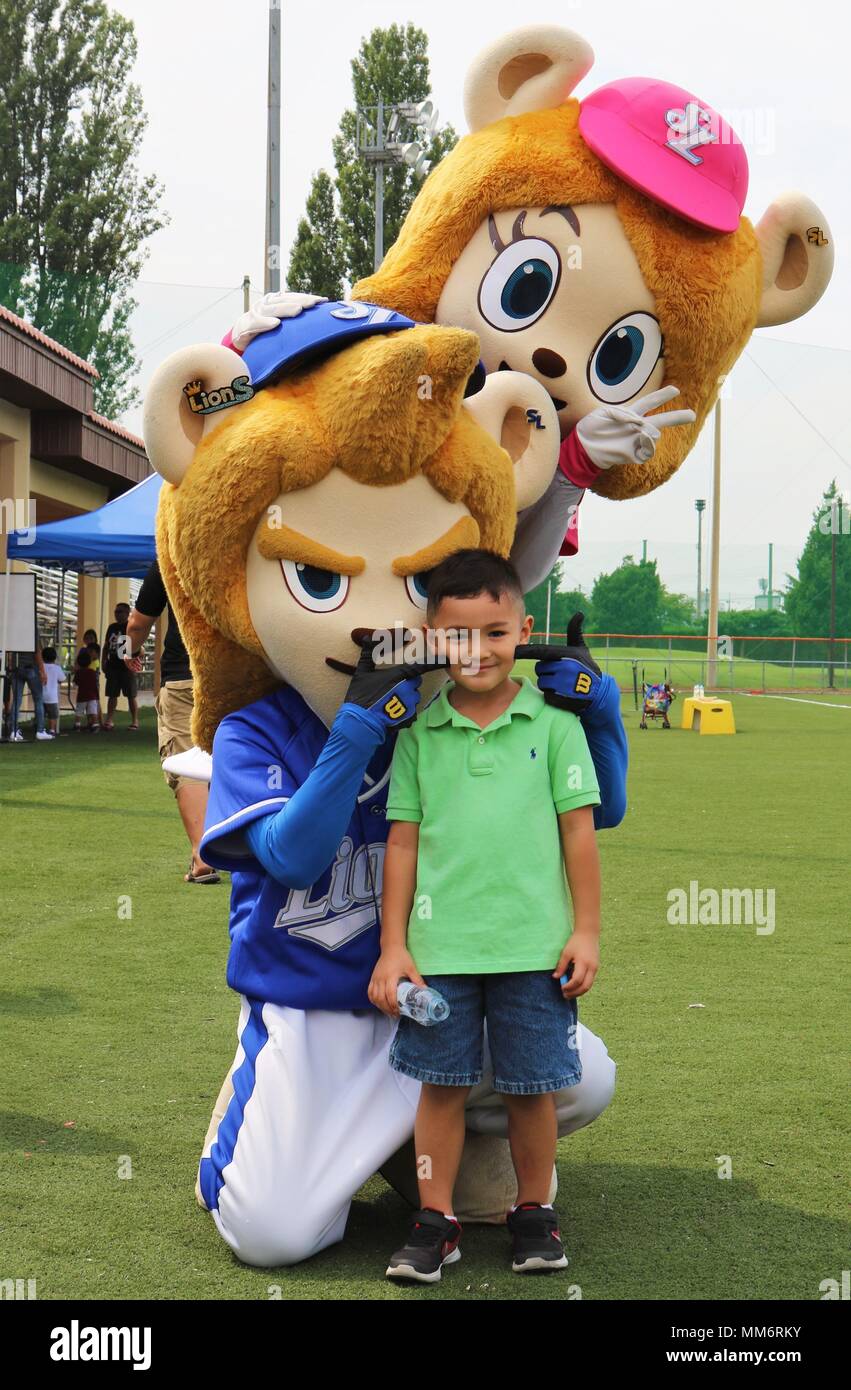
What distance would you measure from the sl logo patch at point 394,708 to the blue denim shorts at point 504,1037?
49 cm

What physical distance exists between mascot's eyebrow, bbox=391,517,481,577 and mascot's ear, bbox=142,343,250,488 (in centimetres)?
46

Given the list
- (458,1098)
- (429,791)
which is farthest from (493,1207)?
(429,791)

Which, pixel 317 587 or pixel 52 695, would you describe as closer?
pixel 317 587

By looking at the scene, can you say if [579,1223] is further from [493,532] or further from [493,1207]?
[493,532]

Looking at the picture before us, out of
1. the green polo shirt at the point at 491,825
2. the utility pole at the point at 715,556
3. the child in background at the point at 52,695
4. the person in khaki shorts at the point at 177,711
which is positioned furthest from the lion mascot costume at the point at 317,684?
→ the utility pole at the point at 715,556

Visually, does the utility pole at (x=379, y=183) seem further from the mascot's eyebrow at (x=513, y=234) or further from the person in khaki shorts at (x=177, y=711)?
the mascot's eyebrow at (x=513, y=234)

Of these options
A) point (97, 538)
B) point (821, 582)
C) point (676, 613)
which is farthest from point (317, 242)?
point (676, 613)

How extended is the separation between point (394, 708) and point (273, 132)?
1167 cm

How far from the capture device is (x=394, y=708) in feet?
9.00

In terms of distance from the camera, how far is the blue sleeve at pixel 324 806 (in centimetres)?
270

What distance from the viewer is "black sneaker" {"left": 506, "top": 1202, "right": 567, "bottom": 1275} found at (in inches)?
109

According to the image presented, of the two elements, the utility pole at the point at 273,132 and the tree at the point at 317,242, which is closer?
the utility pole at the point at 273,132

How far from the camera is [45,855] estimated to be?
760 cm

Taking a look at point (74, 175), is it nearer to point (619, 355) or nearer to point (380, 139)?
point (380, 139)
